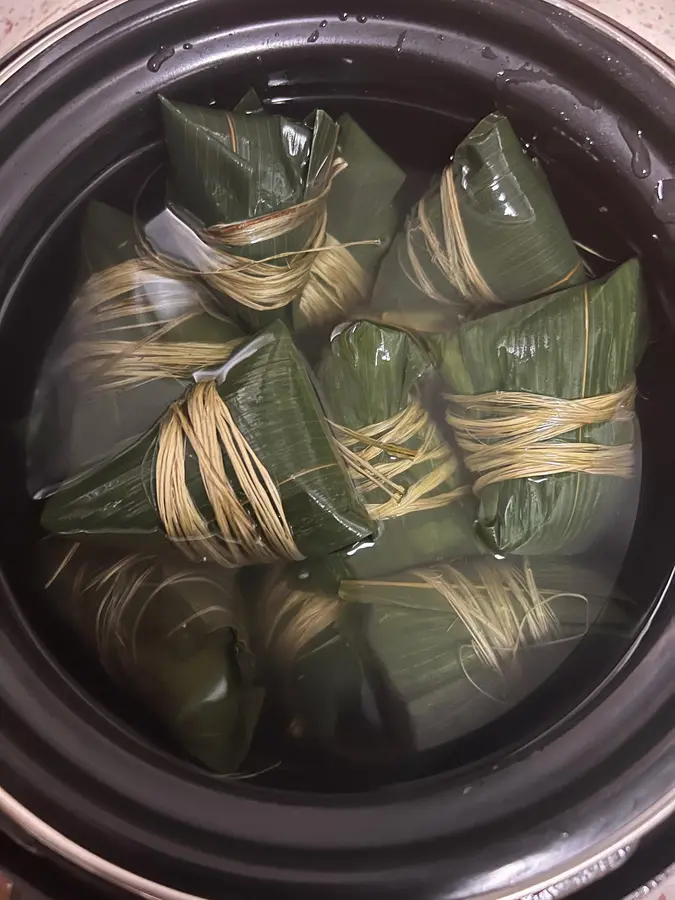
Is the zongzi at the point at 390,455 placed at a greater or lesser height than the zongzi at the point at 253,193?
lesser

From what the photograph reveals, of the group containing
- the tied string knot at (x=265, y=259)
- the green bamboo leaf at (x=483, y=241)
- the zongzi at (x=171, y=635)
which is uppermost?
the tied string knot at (x=265, y=259)

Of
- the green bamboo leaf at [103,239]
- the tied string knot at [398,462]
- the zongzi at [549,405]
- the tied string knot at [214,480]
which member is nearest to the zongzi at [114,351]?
the green bamboo leaf at [103,239]

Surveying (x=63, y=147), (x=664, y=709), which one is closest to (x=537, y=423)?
(x=664, y=709)

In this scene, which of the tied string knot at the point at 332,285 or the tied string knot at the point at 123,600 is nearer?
the tied string knot at the point at 123,600

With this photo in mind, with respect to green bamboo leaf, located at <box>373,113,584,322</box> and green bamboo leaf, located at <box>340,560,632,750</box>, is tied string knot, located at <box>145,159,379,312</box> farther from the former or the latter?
green bamboo leaf, located at <box>340,560,632,750</box>

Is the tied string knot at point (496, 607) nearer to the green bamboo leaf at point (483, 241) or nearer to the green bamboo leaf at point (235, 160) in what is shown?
the green bamboo leaf at point (483, 241)

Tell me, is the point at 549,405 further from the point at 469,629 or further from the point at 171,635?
the point at 171,635

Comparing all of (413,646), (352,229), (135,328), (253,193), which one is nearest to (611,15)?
(352,229)

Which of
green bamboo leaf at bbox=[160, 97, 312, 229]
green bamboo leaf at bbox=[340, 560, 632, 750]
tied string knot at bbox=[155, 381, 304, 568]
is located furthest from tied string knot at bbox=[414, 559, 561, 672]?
green bamboo leaf at bbox=[160, 97, 312, 229]
